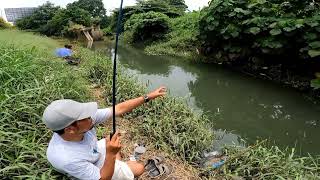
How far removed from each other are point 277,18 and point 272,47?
1029 mm

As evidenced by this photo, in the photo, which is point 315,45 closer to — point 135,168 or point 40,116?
point 135,168

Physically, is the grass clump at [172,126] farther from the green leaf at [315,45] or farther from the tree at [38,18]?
the tree at [38,18]

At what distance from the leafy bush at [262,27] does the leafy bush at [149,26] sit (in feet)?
20.7

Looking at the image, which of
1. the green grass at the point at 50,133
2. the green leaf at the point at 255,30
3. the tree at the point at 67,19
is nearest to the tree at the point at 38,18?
the tree at the point at 67,19

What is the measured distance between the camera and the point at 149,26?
65.5 feet

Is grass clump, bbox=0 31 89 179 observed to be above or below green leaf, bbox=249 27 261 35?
below

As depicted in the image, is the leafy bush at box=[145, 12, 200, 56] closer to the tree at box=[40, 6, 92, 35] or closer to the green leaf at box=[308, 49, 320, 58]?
the green leaf at box=[308, 49, 320, 58]

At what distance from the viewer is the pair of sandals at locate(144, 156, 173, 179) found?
3965 mm

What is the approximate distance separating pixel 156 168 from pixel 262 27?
741 centimetres

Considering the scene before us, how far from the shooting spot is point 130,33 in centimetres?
2195

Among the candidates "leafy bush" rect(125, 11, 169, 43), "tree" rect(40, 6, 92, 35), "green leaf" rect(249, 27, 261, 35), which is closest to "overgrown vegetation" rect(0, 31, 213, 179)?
"green leaf" rect(249, 27, 261, 35)

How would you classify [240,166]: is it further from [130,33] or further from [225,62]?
[130,33]

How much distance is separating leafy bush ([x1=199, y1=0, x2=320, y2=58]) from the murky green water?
962mm

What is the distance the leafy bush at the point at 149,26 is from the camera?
1944cm
